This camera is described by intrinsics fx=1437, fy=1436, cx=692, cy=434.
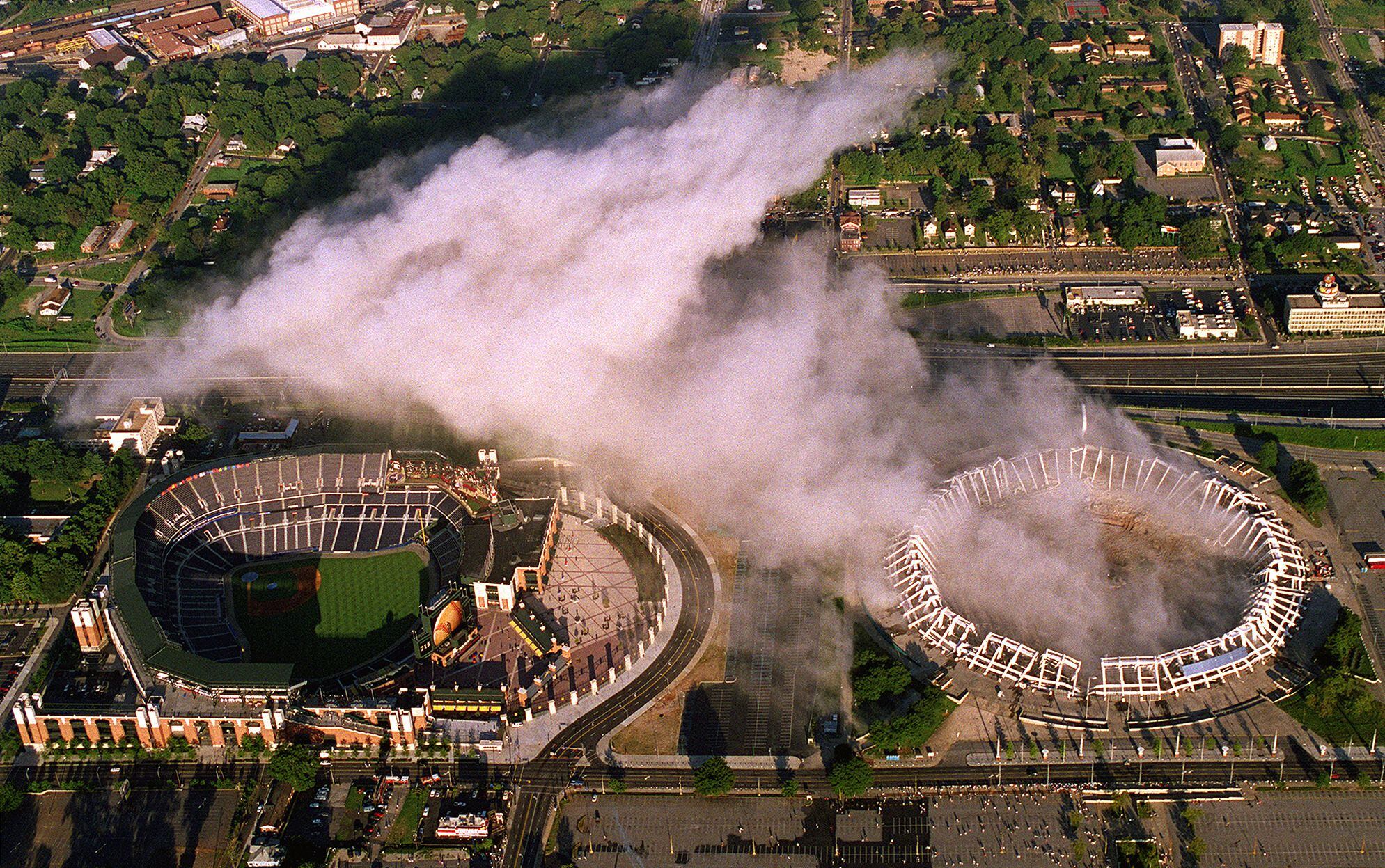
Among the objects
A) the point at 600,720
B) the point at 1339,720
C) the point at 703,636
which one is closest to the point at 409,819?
the point at 600,720

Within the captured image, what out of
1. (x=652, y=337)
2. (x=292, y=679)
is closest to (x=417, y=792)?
(x=292, y=679)

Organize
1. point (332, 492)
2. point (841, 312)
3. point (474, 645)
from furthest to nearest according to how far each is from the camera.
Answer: point (841, 312)
point (332, 492)
point (474, 645)

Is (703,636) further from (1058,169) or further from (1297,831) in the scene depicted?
(1058,169)

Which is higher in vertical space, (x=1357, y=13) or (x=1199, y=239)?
(x=1199, y=239)

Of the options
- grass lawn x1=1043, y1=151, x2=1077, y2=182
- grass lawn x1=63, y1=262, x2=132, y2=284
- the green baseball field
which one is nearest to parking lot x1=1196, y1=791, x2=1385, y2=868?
the green baseball field

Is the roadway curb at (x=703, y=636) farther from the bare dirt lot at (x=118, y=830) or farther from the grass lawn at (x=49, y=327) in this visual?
the grass lawn at (x=49, y=327)

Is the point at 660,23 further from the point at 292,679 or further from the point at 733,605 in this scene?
the point at 292,679

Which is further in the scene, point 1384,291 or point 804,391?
point 1384,291
